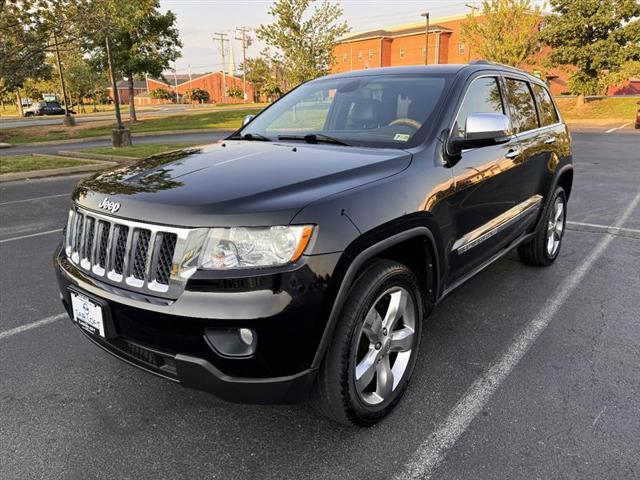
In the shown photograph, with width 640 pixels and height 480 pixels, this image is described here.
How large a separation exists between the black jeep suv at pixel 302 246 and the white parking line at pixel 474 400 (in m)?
0.30

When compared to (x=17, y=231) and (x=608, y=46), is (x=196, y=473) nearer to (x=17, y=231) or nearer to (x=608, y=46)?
(x=17, y=231)

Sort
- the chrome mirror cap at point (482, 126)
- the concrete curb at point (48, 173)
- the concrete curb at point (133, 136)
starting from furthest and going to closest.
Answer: the concrete curb at point (133, 136) < the concrete curb at point (48, 173) < the chrome mirror cap at point (482, 126)

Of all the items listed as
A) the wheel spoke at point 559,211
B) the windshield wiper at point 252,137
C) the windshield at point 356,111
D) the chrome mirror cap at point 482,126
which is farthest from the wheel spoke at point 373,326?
the wheel spoke at point 559,211

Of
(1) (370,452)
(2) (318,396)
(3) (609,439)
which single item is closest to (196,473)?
(2) (318,396)

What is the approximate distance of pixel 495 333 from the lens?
3.66m

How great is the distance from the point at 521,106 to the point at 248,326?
3.35 metres

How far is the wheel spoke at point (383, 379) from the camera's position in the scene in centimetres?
263

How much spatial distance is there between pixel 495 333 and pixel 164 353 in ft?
8.03

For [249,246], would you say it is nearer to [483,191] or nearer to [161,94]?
[483,191]

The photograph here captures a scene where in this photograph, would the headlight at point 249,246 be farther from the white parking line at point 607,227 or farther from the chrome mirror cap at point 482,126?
the white parking line at point 607,227

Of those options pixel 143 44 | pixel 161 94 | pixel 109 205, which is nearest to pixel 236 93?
pixel 161 94

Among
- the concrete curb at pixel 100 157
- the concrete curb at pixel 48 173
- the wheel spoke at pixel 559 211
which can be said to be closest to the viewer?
the wheel spoke at pixel 559 211

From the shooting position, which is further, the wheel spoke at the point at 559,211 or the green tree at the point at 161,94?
the green tree at the point at 161,94

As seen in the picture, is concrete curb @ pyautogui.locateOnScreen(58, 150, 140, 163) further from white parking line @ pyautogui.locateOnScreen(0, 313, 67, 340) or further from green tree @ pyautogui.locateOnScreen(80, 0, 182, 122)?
green tree @ pyautogui.locateOnScreen(80, 0, 182, 122)
